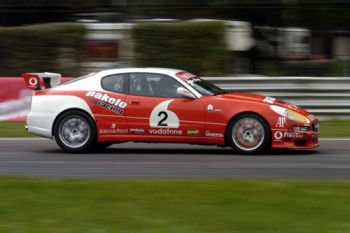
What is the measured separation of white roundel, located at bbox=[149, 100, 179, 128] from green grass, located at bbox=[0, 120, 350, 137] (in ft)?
12.6

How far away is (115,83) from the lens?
1162 centimetres

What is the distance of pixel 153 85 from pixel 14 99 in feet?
18.4

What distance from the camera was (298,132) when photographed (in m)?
10.9

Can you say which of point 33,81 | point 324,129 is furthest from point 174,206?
point 324,129

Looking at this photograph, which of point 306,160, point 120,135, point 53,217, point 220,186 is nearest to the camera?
point 53,217

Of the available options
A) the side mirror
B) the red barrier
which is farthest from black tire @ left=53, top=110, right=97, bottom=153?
the red barrier

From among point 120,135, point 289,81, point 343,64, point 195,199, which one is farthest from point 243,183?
point 343,64

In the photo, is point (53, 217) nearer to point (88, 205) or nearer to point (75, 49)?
point (88, 205)

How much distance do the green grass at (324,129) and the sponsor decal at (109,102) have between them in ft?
10.8

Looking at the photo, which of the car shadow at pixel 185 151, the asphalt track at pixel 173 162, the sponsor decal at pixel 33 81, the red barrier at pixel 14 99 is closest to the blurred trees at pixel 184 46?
the red barrier at pixel 14 99

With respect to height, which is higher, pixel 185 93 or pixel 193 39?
pixel 193 39

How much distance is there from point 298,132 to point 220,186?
3.76 metres

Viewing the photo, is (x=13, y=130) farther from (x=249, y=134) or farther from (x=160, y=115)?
(x=249, y=134)

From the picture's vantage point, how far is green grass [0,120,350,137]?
14.1m
